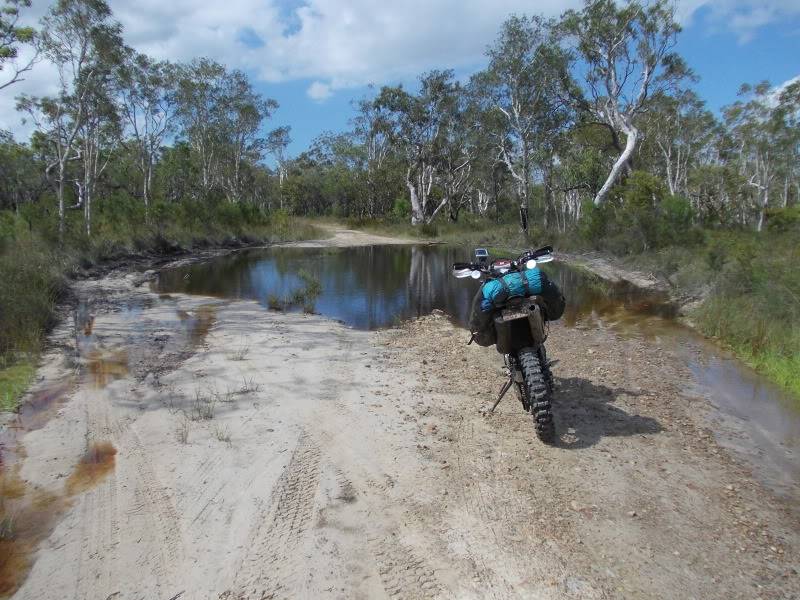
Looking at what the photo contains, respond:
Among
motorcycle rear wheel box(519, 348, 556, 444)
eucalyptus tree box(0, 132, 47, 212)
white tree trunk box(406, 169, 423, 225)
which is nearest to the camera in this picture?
motorcycle rear wheel box(519, 348, 556, 444)

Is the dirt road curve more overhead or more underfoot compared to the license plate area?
more underfoot

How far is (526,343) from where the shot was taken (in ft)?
15.9

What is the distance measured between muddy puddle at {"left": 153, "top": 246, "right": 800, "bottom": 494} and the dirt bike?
5.55 feet

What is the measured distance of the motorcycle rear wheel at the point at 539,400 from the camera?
14.6 feet

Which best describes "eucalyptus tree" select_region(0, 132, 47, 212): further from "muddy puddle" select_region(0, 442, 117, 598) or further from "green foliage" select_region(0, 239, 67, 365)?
"muddy puddle" select_region(0, 442, 117, 598)

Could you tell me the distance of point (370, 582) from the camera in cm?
296

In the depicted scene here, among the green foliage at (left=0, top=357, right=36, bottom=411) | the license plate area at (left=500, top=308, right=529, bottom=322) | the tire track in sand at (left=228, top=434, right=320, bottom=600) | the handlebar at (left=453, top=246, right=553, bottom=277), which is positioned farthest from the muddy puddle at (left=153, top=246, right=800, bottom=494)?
the green foliage at (left=0, top=357, right=36, bottom=411)

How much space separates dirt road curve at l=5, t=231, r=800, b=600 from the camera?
300 cm

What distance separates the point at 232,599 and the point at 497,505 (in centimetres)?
172

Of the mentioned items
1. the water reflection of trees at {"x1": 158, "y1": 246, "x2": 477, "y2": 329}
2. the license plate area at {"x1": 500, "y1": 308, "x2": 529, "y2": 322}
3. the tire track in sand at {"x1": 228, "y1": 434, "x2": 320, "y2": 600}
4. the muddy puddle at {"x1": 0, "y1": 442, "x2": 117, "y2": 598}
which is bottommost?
the water reflection of trees at {"x1": 158, "y1": 246, "x2": 477, "y2": 329}

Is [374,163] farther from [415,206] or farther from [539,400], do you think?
[539,400]

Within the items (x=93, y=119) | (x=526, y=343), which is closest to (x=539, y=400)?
(x=526, y=343)

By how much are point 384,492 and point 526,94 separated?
106 feet

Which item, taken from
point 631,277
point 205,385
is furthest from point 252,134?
point 205,385
